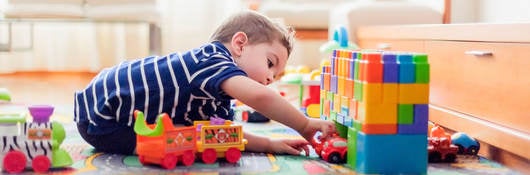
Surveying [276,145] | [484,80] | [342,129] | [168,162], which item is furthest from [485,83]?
[168,162]

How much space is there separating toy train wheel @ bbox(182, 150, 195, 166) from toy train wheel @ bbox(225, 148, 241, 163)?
2.5 inches

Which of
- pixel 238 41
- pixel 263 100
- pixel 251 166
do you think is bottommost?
pixel 251 166

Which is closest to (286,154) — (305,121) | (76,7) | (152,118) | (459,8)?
(305,121)

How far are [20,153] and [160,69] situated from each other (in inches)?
11.0

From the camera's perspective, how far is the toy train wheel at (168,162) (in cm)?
111

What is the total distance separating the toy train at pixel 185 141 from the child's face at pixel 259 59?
0.13 m

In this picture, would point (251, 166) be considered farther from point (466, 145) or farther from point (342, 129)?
point (466, 145)

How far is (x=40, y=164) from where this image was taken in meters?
1.08

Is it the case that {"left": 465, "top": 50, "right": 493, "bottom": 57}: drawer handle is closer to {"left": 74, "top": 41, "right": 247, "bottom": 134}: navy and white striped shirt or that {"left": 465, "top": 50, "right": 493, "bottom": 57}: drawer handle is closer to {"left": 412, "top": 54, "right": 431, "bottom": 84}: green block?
{"left": 412, "top": 54, "right": 431, "bottom": 84}: green block

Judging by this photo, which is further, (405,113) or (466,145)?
(466,145)

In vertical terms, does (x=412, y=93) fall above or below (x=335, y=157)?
above

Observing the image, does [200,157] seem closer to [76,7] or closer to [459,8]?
[459,8]

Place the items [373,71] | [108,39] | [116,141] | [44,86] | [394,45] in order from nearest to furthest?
[373,71] → [116,141] → [394,45] → [44,86] → [108,39]

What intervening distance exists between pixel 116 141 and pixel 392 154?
1.65ft
